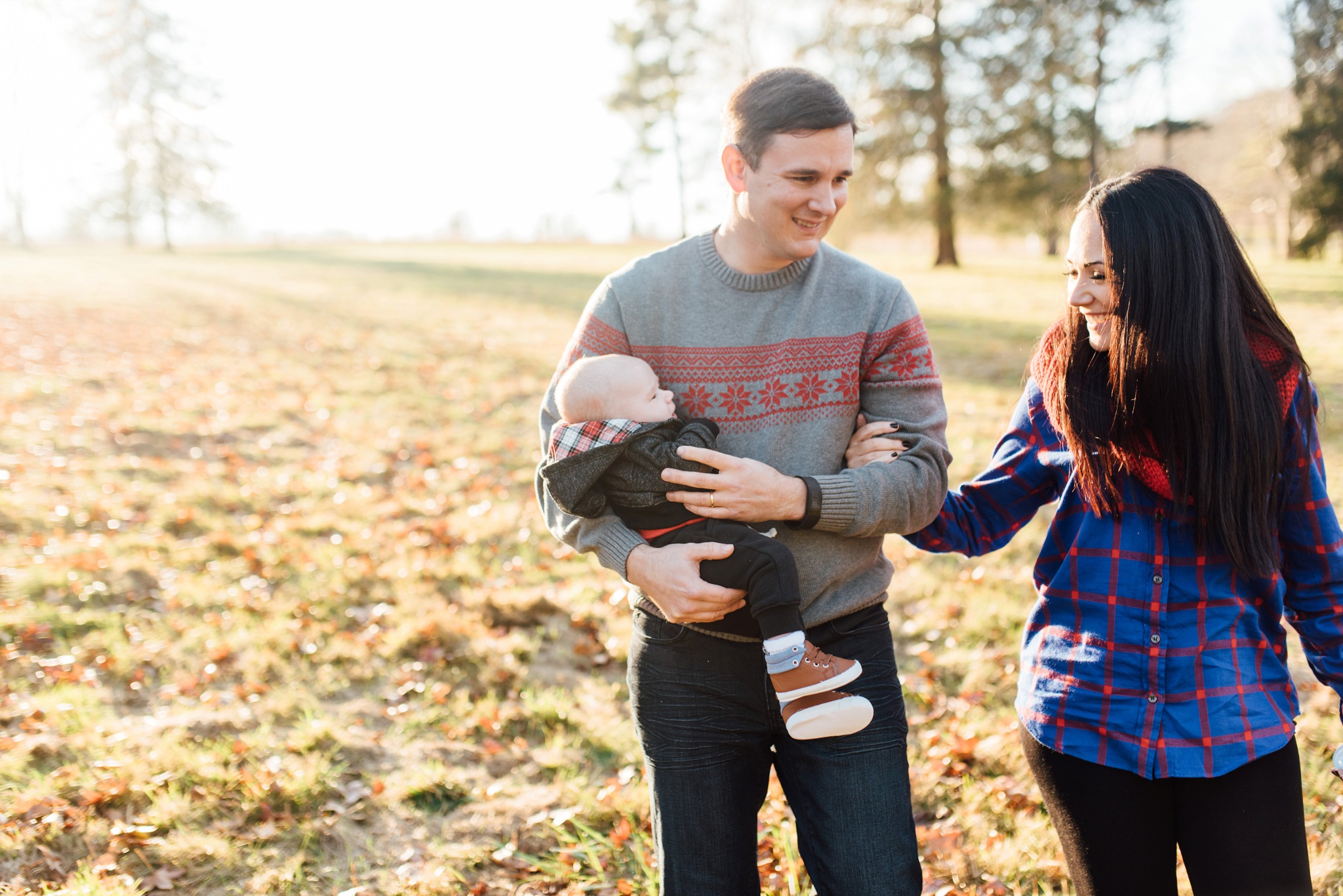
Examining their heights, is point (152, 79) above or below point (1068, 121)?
above

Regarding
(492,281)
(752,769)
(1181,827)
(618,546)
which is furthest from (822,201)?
(492,281)

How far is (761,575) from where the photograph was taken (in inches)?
82.3

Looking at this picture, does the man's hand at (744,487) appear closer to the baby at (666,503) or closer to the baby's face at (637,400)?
the baby at (666,503)

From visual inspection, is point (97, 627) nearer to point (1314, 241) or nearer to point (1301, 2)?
point (1314, 241)

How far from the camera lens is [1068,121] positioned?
2341 cm

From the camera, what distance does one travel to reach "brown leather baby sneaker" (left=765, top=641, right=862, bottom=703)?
6.67ft

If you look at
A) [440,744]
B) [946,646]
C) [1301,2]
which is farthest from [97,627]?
[1301,2]

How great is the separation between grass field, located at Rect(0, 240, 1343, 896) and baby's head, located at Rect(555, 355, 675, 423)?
1.69 m

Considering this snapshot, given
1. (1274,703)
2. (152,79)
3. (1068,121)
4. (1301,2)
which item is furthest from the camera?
(152,79)

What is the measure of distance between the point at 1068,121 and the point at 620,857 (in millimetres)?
25290

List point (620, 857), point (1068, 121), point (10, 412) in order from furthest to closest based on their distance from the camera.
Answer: point (1068, 121), point (10, 412), point (620, 857)

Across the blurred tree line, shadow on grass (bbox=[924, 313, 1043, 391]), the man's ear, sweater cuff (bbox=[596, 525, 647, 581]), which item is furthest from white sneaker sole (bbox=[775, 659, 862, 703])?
the blurred tree line

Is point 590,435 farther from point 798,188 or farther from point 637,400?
point 798,188

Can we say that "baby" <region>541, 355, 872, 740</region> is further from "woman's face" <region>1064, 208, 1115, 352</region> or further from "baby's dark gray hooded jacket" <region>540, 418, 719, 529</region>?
"woman's face" <region>1064, 208, 1115, 352</region>
